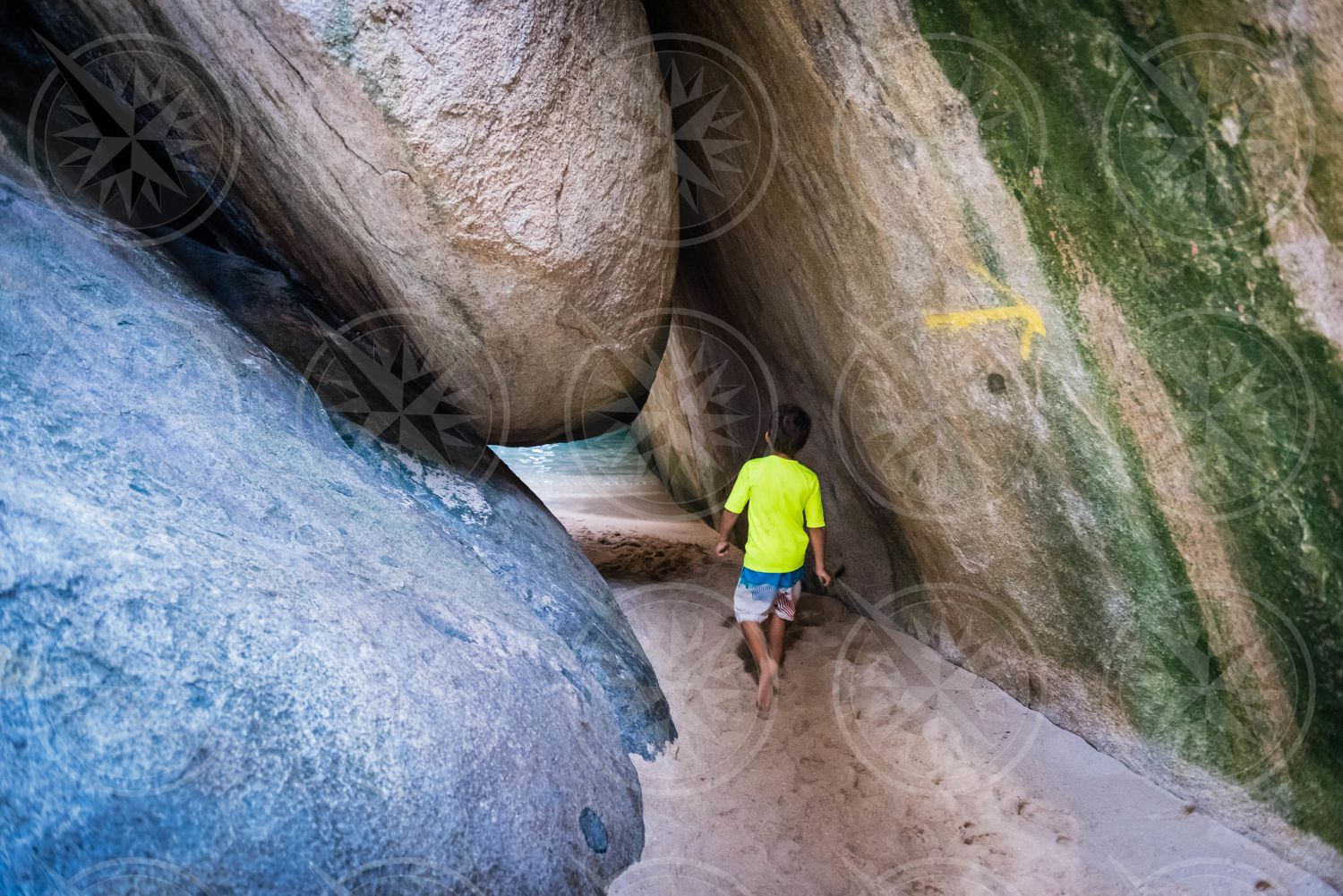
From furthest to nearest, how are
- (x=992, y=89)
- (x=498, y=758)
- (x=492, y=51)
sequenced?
1. (x=492, y=51)
2. (x=992, y=89)
3. (x=498, y=758)

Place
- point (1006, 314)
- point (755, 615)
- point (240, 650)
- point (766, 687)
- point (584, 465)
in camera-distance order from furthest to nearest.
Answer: point (584, 465), point (755, 615), point (766, 687), point (1006, 314), point (240, 650)

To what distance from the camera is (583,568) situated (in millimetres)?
3826

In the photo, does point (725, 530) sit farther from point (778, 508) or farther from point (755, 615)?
point (755, 615)

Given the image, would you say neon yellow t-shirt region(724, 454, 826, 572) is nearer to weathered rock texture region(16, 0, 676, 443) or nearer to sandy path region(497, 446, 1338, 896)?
sandy path region(497, 446, 1338, 896)

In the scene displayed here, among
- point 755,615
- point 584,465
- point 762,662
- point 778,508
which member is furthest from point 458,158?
point 584,465

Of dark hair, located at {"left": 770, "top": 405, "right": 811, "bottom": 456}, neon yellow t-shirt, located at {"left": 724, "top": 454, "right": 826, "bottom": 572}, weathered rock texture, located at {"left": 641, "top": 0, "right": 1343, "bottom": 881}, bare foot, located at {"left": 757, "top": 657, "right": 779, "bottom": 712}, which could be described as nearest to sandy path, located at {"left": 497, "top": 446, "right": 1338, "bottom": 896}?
bare foot, located at {"left": 757, "top": 657, "right": 779, "bottom": 712}

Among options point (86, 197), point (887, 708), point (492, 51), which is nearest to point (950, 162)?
point (492, 51)

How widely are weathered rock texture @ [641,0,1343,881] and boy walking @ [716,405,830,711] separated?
0.39 metres

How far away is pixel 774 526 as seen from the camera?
358 centimetres

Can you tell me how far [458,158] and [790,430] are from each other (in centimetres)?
157

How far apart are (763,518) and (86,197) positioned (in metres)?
2.79

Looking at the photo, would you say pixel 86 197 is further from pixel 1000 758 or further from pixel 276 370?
pixel 1000 758

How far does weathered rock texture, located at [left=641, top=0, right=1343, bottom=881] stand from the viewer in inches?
91.1

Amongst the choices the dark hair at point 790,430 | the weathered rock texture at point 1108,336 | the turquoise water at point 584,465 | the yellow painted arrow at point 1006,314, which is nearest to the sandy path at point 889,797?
the weathered rock texture at point 1108,336
